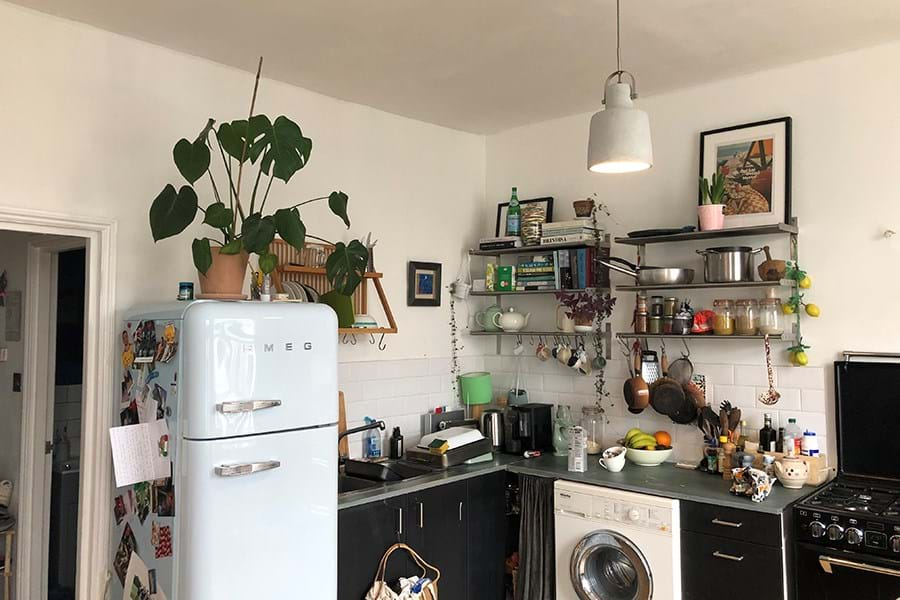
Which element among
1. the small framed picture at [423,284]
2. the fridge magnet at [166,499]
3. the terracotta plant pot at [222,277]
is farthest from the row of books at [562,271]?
the fridge magnet at [166,499]

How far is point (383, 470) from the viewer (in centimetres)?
349

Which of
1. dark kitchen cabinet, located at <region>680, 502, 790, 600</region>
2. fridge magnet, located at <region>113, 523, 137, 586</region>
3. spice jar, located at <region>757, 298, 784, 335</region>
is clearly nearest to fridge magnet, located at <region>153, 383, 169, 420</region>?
fridge magnet, located at <region>113, 523, 137, 586</region>

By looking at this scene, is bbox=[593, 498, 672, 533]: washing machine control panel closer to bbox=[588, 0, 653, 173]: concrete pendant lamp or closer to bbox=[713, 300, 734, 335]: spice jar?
bbox=[713, 300, 734, 335]: spice jar

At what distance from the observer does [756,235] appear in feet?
11.7

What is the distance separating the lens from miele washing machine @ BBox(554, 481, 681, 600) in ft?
10.3

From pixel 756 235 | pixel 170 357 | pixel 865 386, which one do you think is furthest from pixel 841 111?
pixel 170 357

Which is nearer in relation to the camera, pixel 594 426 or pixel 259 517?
pixel 259 517

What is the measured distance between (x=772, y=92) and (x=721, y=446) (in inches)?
68.2

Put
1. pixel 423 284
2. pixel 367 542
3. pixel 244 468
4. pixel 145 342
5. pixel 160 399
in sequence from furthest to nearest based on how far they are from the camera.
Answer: pixel 423 284 < pixel 367 542 < pixel 145 342 < pixel 160 399 < pixel 244 468

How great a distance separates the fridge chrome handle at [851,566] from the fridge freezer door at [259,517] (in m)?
1.89

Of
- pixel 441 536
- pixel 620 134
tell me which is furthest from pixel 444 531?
pixel 620 134

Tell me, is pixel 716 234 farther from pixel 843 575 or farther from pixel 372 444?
pixel 372 444

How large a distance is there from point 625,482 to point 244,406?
1805 mm

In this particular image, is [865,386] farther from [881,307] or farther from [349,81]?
[349,81]
